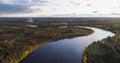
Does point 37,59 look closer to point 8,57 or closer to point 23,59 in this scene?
→ point 23,59

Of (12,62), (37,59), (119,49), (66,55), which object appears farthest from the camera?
(119,49)

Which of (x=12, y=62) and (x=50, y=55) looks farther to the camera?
(x=50, y=55)

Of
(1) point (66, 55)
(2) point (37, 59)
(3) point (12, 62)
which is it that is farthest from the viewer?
(1) point (66, 55)

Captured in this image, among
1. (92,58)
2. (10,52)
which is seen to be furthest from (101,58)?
(10,52)

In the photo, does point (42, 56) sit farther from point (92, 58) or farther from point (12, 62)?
point (92, 58)

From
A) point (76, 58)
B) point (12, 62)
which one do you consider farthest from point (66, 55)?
point (12, 62)

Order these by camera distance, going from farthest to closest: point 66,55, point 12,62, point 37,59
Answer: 1. point 66,55
2. point 37,59
3. point 12,62

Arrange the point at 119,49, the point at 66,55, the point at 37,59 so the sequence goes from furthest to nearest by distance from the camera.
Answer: the point at 119,49 → the point at 66,55 → the point at 37,59

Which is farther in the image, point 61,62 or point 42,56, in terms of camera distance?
point 42,56
